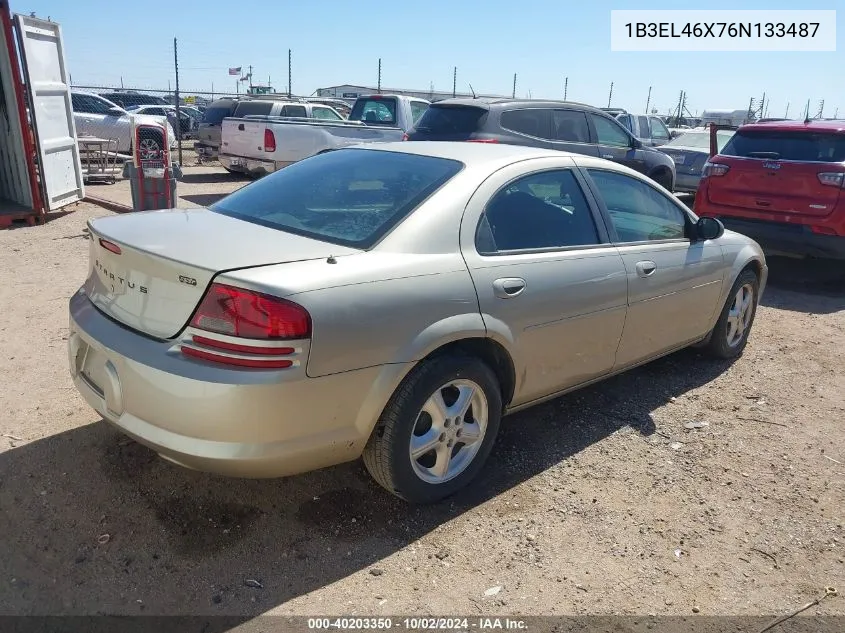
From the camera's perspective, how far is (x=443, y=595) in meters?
2.65

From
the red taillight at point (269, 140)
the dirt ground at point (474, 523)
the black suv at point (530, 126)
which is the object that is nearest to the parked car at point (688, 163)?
the black suv at point (530, 126)

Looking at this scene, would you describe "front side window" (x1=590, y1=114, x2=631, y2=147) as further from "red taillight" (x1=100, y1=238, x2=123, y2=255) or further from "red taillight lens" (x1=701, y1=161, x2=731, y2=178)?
"red taillight" (x1=100, y1=238, x2=123, y2=255)

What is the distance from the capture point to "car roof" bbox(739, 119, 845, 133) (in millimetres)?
7523

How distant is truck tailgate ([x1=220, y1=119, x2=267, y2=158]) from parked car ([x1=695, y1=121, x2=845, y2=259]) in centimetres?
775

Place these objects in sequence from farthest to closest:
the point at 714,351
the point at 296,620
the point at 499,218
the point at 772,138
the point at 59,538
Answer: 1. the point at 772,138
2. the point at 714,351
3. the point at 499,218
4. the point at 59,538
5. the point at 296,620

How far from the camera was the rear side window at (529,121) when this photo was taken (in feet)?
29.4

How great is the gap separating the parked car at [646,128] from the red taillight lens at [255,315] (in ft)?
54.6

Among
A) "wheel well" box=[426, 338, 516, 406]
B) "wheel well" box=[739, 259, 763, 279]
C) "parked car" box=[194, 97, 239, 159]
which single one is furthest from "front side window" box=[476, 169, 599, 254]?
"parked car" box=[194, 97, 239, 159]

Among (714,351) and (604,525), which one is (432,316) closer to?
(604,525)

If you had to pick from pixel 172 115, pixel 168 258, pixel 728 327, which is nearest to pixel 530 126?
pixel 728 327

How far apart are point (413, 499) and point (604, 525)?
34.4 inches

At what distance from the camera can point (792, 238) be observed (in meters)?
7.47

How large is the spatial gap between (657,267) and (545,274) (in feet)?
3.41

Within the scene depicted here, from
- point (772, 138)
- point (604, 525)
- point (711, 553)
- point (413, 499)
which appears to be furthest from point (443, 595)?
point (772, 138)
